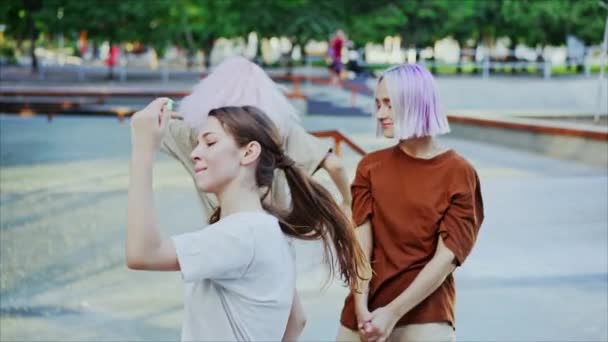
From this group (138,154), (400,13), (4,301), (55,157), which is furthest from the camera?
(400,13)

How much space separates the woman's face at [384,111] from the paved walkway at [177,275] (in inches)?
125

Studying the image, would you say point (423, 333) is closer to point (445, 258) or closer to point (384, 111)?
point (445, 258)

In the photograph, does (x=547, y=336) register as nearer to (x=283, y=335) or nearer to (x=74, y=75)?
(x=283, y=335)

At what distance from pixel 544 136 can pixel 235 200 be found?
49.0 feet

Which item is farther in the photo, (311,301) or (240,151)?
(311,301)

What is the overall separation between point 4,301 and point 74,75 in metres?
40.4

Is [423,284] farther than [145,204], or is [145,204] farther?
[423,284]

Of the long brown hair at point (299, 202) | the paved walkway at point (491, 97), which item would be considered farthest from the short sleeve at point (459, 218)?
the paved walkway at point (491, 97)

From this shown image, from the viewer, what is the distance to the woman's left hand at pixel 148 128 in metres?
2.36

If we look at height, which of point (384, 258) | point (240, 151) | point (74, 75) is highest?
point (240, 151)

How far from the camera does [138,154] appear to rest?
7.70 ft

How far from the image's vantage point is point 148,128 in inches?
93.4

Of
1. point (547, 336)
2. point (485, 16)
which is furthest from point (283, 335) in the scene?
point (485, 16)

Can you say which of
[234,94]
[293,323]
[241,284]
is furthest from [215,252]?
[234,94]
